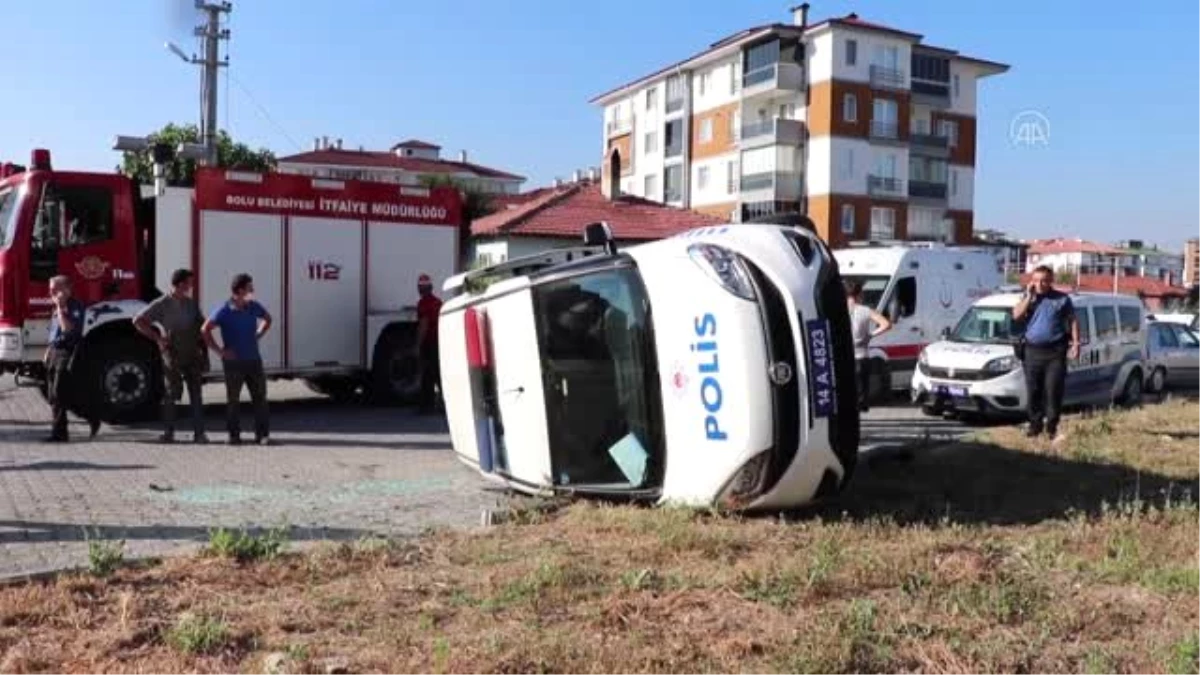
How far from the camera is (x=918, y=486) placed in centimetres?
884

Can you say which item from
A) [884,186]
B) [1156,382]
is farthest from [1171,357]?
[884,186]

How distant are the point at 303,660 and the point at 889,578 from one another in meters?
2.84

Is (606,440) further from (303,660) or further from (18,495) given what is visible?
(18,495)

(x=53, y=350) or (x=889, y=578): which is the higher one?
(x=53, y=350)

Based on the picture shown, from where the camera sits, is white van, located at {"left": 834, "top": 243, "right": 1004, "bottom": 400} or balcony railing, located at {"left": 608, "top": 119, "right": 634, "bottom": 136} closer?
white van, located at {"left": 834, "top": 243, "right": 1004, "bottom": 400}

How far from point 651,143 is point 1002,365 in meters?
63.8

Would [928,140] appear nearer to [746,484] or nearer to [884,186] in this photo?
[884,186]

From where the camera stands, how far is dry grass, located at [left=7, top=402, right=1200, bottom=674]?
4613mm

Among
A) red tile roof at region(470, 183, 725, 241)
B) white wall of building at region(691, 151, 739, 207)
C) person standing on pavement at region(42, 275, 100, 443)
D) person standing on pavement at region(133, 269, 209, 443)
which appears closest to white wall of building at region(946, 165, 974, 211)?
white wall of building at region(691, 151, 739, 207)

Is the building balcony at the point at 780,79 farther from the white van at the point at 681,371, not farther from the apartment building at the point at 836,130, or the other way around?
the white van at the point at 681,371

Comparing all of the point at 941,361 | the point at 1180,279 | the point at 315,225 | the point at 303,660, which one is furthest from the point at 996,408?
the point at 1180,279

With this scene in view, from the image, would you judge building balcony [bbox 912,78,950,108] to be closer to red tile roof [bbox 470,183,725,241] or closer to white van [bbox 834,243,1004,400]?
red tile roof [bbox 470,183,725,241]

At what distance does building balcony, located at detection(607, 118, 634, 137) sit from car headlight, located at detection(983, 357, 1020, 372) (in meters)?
66.9

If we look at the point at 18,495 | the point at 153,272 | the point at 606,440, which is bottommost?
the point at 18,495
